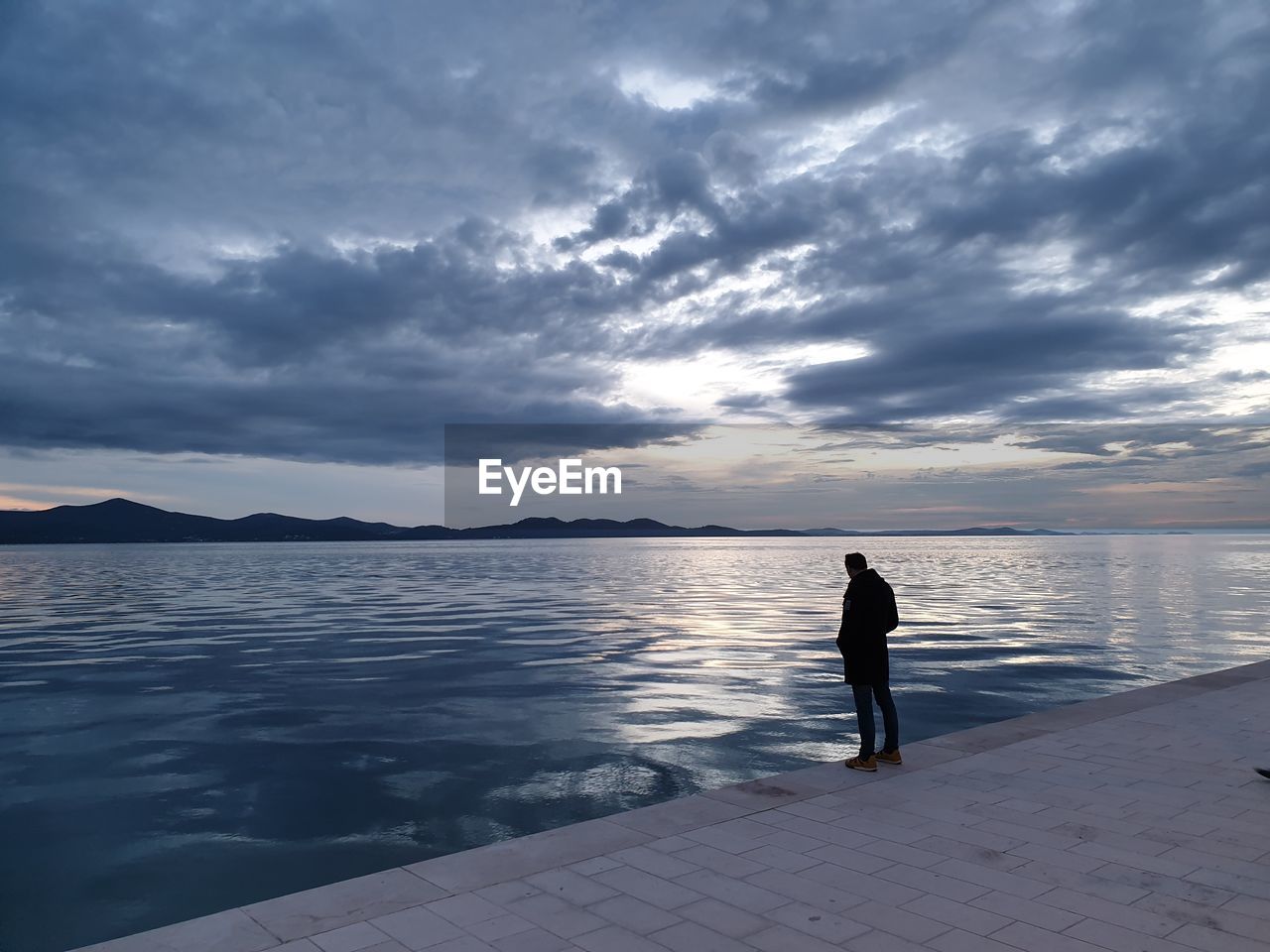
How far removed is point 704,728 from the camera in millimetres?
11414

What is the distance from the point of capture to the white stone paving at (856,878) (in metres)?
4.75

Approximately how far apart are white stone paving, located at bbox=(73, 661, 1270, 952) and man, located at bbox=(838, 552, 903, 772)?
0.26 m

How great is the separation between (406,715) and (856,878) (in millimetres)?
8788

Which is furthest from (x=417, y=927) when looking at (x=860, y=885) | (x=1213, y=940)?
(x=1213, y=940)

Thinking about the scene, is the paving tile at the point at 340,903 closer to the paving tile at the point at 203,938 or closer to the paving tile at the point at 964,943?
the paving tile at the point at 203,938

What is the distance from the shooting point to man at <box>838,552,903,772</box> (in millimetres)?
8250

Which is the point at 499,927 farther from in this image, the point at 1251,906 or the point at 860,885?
the point at 1251,906

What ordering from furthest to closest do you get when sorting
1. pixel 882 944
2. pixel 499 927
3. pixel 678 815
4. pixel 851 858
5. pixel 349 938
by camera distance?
pixel 678 815 < pixel 851 858 < pixel 499 927 < pixel 349 938 < pixel 882 944

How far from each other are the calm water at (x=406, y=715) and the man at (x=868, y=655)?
61.6 inches

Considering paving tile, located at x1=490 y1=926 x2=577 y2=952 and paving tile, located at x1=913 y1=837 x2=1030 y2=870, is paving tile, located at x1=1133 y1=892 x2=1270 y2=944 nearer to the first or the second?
paving tile, located at x1=913 y1=837 x2=1030 y2=870

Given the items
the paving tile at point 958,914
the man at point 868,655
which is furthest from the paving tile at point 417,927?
the man at point 868,655

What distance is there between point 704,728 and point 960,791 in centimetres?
438

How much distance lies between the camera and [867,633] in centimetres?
824

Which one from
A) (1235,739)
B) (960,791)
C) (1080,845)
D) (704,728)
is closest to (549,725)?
(704,728)
